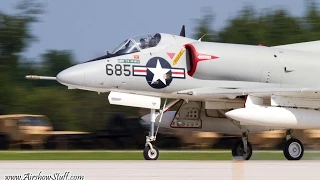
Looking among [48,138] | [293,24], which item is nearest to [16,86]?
[48,138]

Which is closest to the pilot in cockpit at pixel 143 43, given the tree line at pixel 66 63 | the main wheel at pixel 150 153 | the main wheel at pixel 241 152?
the main wheel at pixel 150 153

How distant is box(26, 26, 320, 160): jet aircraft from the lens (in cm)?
1776

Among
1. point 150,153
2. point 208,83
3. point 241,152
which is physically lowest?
point 241,152

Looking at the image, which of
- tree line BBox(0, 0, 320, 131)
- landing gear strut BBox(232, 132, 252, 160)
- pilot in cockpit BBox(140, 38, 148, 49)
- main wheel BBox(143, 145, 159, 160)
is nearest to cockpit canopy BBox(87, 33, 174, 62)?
pilot in cockpit BBox(140, 38, 148, 49)

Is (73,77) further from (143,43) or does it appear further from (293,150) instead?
(293,150)

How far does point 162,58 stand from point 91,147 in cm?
1104

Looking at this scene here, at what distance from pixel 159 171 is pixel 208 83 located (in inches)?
204

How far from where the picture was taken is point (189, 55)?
60.7 ft

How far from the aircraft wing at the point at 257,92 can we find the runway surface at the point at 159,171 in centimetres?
267

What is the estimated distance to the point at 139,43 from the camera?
18266 millimetres

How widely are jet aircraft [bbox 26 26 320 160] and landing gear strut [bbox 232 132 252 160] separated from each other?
338 mm

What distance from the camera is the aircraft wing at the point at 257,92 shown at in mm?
17844

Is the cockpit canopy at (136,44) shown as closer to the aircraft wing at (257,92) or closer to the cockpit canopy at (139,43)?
the cockpit canopy at (139,43)

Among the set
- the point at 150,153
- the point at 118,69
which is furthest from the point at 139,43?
the point at 150,153
